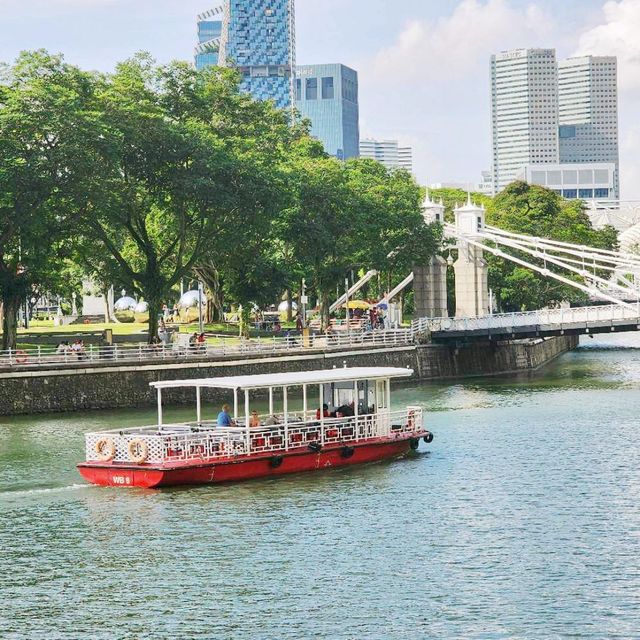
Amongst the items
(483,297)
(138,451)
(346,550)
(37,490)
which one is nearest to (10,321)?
(37,490)

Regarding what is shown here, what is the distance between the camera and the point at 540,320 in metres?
99.9

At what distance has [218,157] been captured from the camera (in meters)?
89.0

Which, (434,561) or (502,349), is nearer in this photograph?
(434,561)

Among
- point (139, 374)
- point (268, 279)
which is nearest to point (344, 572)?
point (139, 374)

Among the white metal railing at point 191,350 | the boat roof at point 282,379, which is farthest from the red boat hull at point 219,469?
the white metal railing at point 191,350

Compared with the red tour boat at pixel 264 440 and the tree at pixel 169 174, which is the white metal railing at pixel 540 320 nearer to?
the tree at pixel 169 174

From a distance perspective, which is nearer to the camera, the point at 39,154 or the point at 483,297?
the point at 39,154

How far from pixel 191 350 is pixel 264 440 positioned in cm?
3409

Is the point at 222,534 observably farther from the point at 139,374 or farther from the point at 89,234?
the point at 89,234

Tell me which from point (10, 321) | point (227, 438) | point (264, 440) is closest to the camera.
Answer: point (227, 438)

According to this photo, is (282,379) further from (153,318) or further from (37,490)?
(153,318)

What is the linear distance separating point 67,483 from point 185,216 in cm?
4288

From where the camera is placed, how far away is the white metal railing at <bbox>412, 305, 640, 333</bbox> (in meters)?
97.4

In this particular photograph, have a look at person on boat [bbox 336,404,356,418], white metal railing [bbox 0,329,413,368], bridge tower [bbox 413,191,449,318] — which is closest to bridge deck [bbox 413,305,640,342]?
white metal railing [bbox 0,329,413,368]
